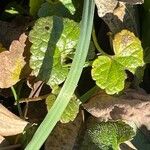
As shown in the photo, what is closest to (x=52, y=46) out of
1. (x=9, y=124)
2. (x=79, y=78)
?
(x=79, y=78)

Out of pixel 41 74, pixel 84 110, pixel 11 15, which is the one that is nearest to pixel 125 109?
pixel 84 110

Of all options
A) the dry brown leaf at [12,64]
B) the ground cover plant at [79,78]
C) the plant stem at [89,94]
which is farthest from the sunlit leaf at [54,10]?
the plant stem at [89,94]

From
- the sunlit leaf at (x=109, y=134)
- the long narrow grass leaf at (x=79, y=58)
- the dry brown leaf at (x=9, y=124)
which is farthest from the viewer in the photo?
the dry brown leaf at (x=9, y=124)

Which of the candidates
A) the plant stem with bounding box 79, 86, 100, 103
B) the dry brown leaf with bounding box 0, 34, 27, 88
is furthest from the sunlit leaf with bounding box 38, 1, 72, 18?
the plant stem with bounding box 79, 86, 100, 103

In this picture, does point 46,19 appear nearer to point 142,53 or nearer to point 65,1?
point 65,1

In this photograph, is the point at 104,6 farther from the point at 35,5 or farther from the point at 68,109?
the point at 68,109

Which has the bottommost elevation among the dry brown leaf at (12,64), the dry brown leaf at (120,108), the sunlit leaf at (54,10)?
the dry brown leaf at (120,108)

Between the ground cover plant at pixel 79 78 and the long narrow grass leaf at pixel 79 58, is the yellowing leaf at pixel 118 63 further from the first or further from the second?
the long narrow grass leaf at pixel 79 58
